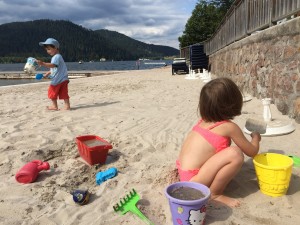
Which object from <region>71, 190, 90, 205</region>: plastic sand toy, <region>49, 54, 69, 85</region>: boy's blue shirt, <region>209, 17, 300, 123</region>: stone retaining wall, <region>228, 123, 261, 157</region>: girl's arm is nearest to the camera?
<region>228, 123, 261, 157</region>: girl's arm

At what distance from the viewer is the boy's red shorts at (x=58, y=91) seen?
6.48 m

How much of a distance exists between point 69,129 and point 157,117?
63.3 inches

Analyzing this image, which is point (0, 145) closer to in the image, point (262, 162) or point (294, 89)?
point (262, 162)

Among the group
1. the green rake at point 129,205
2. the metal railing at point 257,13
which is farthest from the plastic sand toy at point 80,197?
the metal railing at point 257,13

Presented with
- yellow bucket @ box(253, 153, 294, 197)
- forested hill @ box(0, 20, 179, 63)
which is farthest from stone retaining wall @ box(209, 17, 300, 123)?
forested hill @ box(0, 20, 179, 63)

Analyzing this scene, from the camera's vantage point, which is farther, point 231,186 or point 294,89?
point 294,89

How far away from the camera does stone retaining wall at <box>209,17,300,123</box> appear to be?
13.5 ft

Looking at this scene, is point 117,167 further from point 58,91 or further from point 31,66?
point 31,66

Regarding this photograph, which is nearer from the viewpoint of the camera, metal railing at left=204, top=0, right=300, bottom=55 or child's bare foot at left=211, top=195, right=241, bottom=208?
child's bare foot at left=211, top=195, right=241, bottom=208

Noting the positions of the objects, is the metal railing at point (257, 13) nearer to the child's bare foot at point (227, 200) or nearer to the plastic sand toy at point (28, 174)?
the child's bare foot at point (227, 200)

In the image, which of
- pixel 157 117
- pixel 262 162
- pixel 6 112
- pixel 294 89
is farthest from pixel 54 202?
pixel 6 112

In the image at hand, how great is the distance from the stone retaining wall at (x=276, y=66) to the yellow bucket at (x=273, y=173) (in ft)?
6.25

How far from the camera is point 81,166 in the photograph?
3289mm

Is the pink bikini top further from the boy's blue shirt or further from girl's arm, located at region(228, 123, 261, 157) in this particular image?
the boy's blue shirt
